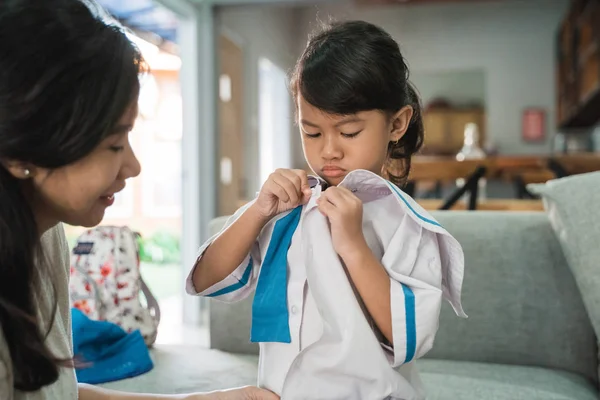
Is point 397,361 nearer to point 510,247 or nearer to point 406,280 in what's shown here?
point 406,280

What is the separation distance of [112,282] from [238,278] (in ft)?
2.76

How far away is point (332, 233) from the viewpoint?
904mm

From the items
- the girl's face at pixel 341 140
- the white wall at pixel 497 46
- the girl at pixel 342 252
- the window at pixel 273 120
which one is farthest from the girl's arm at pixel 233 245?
the white wall at pixel 497 46

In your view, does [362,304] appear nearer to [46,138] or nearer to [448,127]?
[46,138]

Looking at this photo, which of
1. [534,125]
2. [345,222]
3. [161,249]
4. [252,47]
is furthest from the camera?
[534,125]

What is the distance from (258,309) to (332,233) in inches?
7.7

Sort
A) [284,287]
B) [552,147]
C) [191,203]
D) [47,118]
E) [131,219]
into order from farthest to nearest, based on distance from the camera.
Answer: [131,219]
[552,147]
[191,203]
[284,287]
[47,118]

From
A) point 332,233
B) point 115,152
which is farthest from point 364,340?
point 115,152

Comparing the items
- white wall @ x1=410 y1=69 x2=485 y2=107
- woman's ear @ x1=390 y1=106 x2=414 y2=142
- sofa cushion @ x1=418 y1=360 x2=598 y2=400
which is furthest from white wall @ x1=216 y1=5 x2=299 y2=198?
woman's ear @ x1=390 y1=106 x2=414 y2=142

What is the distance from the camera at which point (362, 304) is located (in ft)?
3.05

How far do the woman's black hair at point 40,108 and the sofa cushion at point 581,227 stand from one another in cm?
113

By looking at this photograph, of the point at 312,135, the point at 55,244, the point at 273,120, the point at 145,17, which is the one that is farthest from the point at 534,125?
the point at 55,244

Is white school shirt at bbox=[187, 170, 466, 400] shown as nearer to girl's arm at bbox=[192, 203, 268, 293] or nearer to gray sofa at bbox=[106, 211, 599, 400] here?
girl's arm at bbox=[192, 203, 268, 293]

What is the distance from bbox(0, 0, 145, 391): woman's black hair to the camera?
642 millimetres
